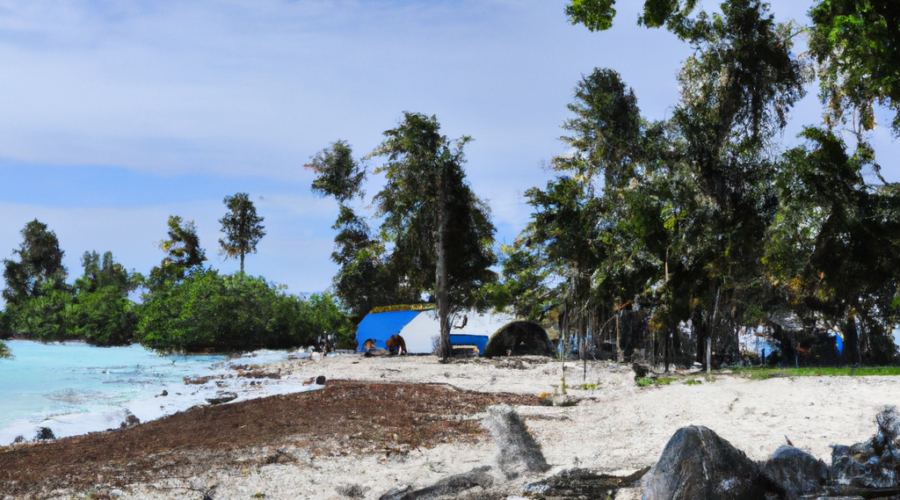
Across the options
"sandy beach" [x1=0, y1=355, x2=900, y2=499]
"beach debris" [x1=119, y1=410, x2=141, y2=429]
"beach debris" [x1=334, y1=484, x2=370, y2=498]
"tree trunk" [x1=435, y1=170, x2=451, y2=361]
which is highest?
"tree trunk" [x1=435, y1=170, x2=451, y2=361]

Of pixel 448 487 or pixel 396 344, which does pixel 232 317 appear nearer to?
pixel 396 344

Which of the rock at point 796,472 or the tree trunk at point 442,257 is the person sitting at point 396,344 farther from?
the rock at point 796,472

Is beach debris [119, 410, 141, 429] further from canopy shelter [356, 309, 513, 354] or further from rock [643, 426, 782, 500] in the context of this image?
canopy shelter [356, 309, 513, 354]

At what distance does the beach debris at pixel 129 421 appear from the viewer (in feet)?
34.2

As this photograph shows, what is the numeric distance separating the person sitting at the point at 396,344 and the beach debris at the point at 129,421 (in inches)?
745

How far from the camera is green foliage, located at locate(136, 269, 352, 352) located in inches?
1469

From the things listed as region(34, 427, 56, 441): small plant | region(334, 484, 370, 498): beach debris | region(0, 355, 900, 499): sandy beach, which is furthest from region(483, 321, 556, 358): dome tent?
region(334, 484, 370, 498): beach debris

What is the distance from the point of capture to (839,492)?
4.78m

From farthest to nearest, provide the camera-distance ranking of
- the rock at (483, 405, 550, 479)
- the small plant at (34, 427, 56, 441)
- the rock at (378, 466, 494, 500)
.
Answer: the small plant at (34, 427, 56, 441)
the rock at (483, 405, 550, 479)
the rock at (378, 466, 494, 500)

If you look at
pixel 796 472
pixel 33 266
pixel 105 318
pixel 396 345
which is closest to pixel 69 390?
pixel 396 345

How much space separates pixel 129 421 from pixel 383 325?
2264 cm

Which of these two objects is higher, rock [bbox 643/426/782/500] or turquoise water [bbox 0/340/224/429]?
rock [bbox 643/426/782/500]

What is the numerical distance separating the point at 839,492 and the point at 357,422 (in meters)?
6.53

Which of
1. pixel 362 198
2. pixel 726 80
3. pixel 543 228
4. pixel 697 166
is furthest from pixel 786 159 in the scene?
pixel 362 198
